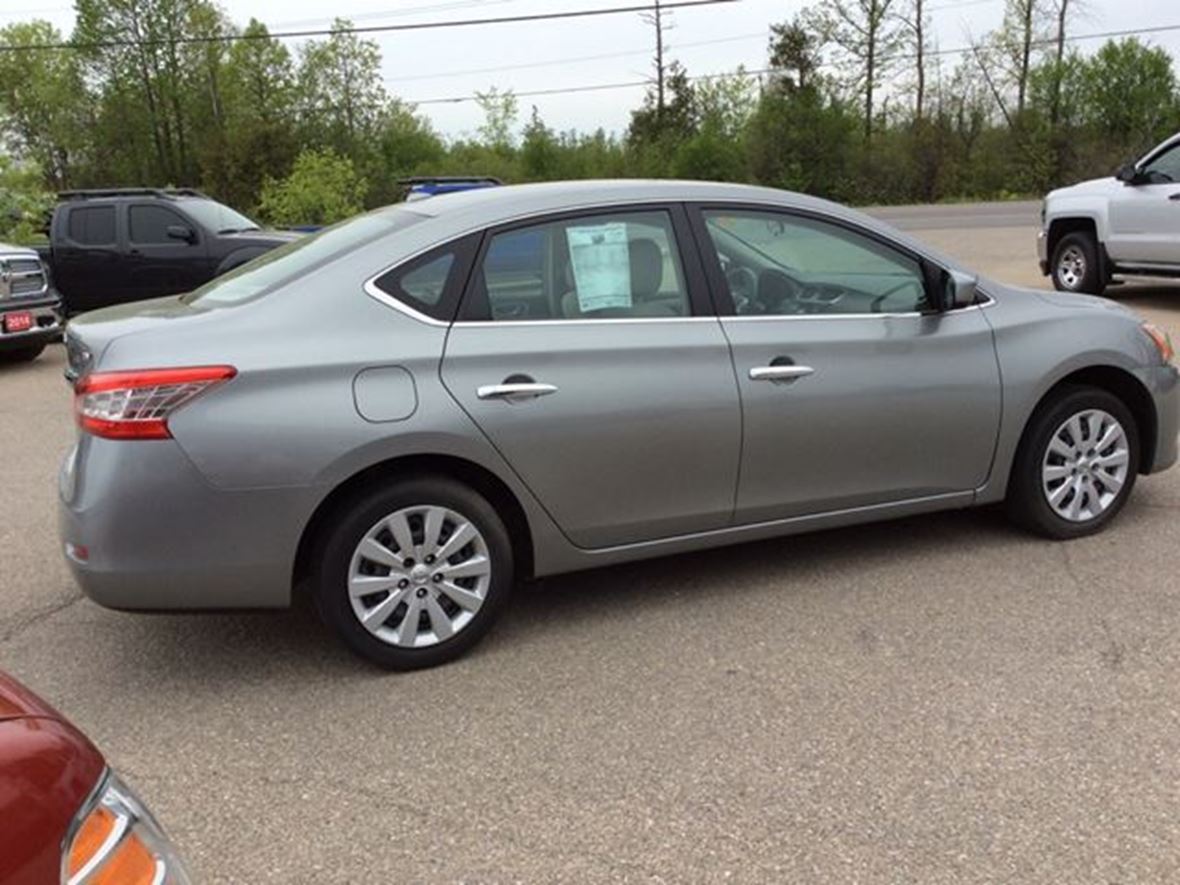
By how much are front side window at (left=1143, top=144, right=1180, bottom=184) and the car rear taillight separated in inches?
424

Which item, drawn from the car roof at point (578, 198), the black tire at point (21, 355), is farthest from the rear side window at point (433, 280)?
the black tire at point (21, 355)

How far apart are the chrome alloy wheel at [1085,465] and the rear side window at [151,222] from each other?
11525 millimetres

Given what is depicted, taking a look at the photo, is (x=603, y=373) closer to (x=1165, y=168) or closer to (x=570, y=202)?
(x=570, y=202)

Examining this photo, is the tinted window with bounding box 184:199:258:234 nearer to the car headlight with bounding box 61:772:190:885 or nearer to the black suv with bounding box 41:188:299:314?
the black suv with bounding box 41:188:299:314

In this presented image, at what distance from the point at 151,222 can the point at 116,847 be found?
1318 cm

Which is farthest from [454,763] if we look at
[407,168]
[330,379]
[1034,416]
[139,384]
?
[407,168]

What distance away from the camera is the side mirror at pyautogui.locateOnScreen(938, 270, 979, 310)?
4262mm

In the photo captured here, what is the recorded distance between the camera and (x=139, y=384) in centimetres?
328

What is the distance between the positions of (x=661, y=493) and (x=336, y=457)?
1.22m

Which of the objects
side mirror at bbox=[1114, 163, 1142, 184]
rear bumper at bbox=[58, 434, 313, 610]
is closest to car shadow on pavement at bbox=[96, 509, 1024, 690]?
rear bumper at bbox=[58, 434, 313, 610]

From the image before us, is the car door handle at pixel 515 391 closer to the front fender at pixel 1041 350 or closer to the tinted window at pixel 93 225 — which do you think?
the front fender at pixel 1041 350

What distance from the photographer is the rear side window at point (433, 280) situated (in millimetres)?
3629

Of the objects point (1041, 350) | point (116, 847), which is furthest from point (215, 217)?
point (116, 847)

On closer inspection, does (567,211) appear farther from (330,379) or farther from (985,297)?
(985,297)
